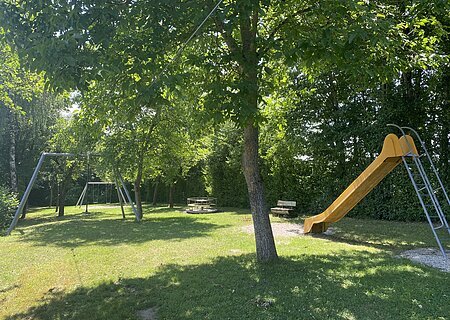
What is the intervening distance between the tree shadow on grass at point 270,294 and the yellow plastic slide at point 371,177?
237 cm

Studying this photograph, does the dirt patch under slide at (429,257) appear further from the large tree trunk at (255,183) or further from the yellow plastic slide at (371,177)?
the large tree trunk at (255,183)

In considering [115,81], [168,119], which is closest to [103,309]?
[115,81]

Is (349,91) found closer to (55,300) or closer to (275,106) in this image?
(275,106)

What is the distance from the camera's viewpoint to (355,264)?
580cm

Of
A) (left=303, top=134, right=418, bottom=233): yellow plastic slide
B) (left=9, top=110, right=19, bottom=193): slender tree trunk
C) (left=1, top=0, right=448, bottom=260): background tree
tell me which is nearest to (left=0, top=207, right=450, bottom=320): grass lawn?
(left=303, top=134, right=418, bottom=233): yellow plastic slide

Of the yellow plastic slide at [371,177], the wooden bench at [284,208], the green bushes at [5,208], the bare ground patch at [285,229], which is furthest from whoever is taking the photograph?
the wooden bench at [284,208]

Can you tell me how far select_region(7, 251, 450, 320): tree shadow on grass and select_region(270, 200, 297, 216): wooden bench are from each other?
8260 mm

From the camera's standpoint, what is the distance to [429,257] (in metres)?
6.28

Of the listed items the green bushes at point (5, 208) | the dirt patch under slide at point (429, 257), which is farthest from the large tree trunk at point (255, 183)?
the green bushes at point (5, 208)

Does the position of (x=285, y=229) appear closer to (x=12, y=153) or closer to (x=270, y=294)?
(x=270, y=294)

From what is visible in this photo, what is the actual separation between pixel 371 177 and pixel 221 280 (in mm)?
4749

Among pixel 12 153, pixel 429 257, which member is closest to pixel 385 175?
pixel 429 257

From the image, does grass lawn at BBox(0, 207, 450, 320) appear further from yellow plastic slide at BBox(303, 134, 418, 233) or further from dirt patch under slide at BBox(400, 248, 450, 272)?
yellow plastic slide at BBox(303, 134, 418, 233)

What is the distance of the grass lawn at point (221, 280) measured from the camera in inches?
153
